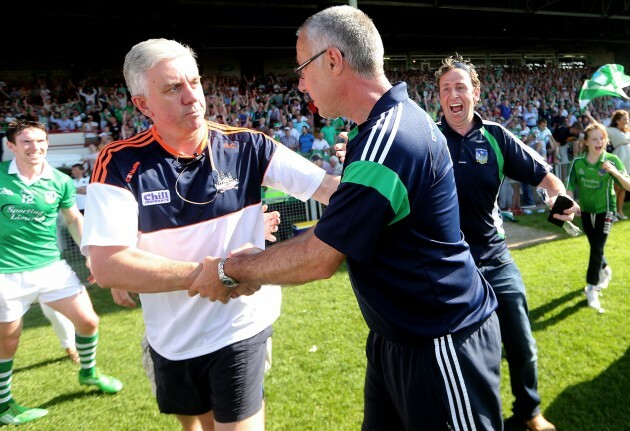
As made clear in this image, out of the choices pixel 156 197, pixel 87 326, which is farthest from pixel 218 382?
pixel 87 326

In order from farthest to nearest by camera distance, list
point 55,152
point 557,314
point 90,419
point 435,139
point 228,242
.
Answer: point 55,152, point 557,314, point 90,419, point 228,242, point 435,139

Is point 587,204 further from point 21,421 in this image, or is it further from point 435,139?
point 21,421

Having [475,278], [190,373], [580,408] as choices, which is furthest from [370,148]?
[580,408]

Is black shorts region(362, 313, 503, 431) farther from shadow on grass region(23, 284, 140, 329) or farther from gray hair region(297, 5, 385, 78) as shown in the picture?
shadow on grass region(23, 284, 140, 329)

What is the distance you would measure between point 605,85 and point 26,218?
31.2ft

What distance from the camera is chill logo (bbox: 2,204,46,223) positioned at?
12.9 ft

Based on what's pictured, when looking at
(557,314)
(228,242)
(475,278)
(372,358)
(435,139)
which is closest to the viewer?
(435,139)

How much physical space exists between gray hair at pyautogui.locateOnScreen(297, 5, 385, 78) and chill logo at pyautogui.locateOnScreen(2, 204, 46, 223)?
3.36 m

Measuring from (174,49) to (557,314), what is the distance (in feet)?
15.5

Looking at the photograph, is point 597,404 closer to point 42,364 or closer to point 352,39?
point 352,39

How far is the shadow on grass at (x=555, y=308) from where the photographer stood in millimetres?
4773

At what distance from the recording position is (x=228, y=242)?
222 centimetres

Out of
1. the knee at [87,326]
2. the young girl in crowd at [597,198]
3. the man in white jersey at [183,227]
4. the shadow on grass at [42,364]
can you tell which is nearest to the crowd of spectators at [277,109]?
the young girl in crowd at [597,198]

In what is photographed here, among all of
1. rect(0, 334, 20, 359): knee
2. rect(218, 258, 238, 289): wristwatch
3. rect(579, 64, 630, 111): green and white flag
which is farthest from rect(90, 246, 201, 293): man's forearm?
rect(579, 64, 630, 111): green and white flag
